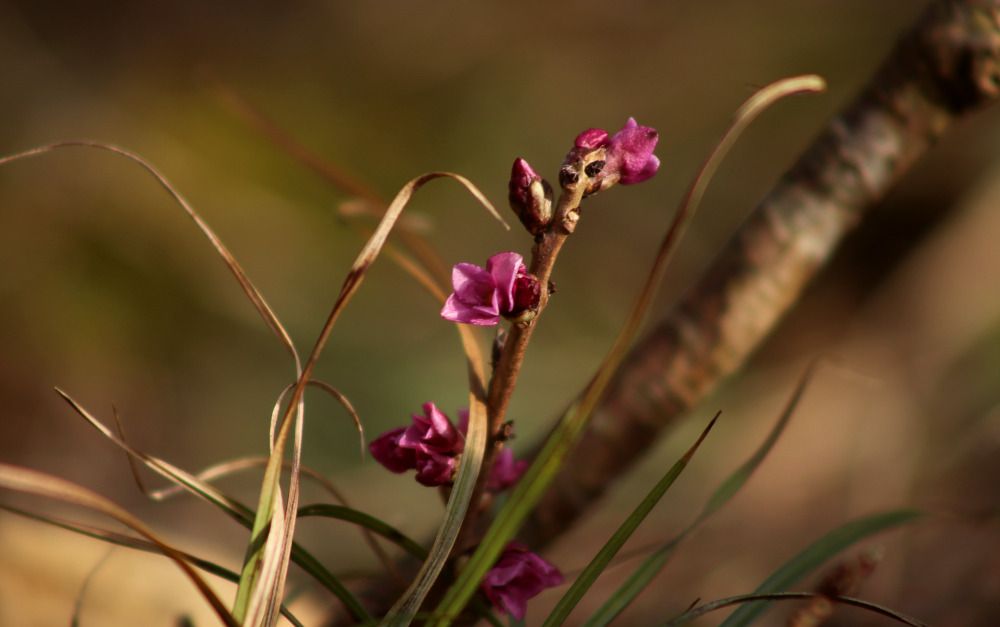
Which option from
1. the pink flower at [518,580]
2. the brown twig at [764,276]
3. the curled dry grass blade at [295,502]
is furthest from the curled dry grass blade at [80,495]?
the brown twig at [764,276]

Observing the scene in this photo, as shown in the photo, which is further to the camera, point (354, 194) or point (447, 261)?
point (447, 261)

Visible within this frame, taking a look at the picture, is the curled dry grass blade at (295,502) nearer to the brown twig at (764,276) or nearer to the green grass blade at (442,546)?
the green grass blade at (442,546)

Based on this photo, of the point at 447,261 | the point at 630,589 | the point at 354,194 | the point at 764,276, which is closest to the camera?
the point at 630,589

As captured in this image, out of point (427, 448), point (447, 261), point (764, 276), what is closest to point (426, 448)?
point (427, 448)

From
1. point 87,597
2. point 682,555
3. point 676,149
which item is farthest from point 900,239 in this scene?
point 87,597

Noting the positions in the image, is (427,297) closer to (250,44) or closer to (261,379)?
(261,379)

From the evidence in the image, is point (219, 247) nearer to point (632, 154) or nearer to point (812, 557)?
point (632, 154)

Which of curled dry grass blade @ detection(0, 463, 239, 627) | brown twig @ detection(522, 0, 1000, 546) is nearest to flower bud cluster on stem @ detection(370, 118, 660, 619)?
curled dry grass blade @ detection(0, 463, 239, 627)
